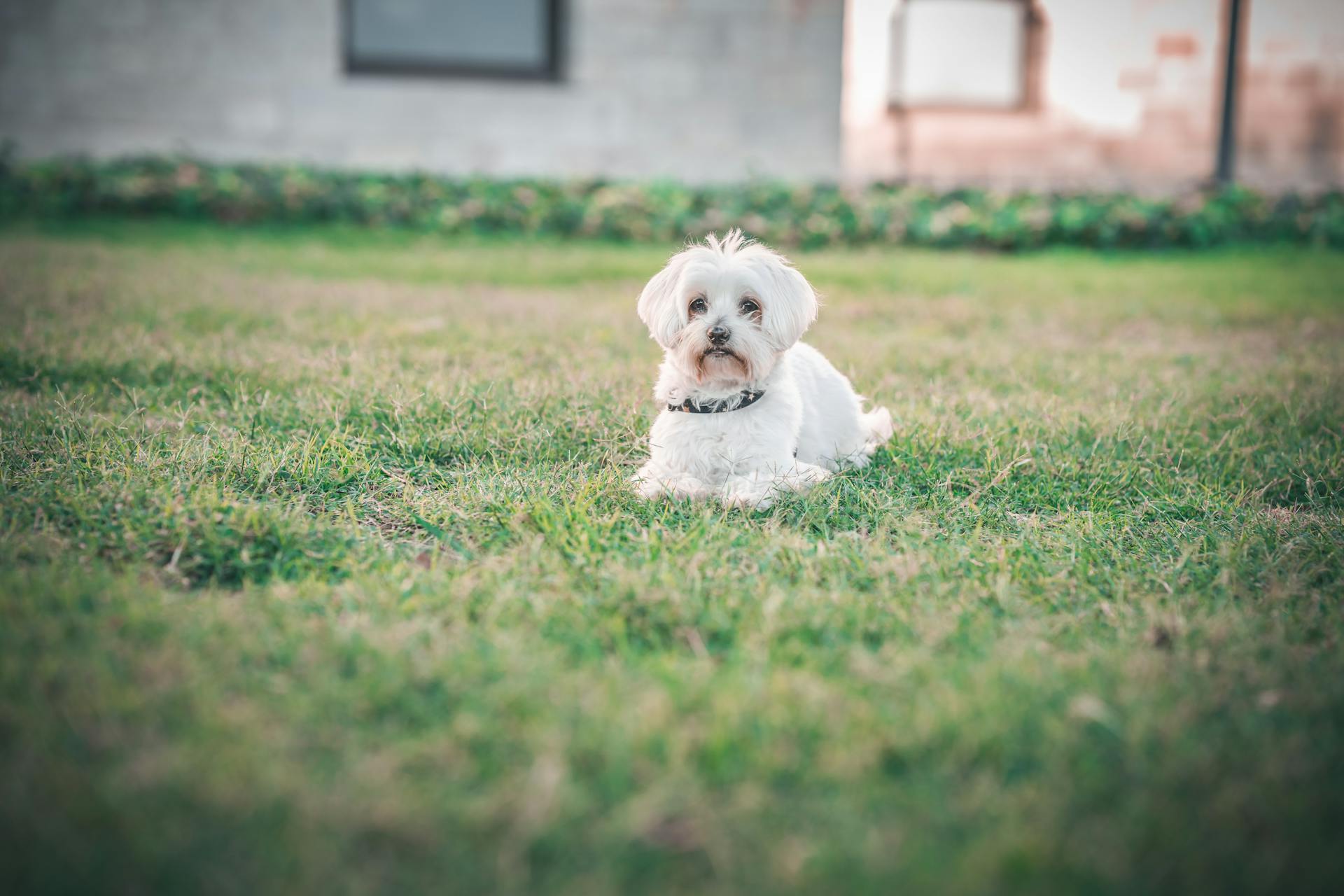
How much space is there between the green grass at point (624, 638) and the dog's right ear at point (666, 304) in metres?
0.50

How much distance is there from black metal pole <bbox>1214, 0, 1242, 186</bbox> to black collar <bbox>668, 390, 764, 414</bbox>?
10507 mm

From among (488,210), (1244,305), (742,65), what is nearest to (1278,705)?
(1244,305)

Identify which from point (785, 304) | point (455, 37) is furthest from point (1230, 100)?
point (785, 304)

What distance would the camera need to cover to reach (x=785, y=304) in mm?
3527

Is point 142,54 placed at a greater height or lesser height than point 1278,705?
greater

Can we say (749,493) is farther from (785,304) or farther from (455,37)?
(455,37)

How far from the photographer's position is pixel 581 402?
438cm

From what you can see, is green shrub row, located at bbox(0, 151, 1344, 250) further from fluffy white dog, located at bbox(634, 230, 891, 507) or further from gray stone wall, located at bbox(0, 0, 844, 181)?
fluffy white dog, located at bbox(634, 230, 891, 507)

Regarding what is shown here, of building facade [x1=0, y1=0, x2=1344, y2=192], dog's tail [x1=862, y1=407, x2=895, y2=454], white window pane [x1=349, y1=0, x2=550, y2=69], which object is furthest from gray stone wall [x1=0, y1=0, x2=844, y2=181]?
→ dog's tail [x1=862, y1=407, x2=895, y2=454]

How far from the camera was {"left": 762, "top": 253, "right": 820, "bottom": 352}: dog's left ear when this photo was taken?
3.51m

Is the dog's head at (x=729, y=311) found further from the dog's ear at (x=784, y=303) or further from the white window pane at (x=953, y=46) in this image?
the white window pane at (x=953, y=46)

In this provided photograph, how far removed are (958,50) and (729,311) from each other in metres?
→ 12.0

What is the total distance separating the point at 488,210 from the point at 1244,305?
22.4 ft

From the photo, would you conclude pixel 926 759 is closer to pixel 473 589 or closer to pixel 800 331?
pixel 473 589
